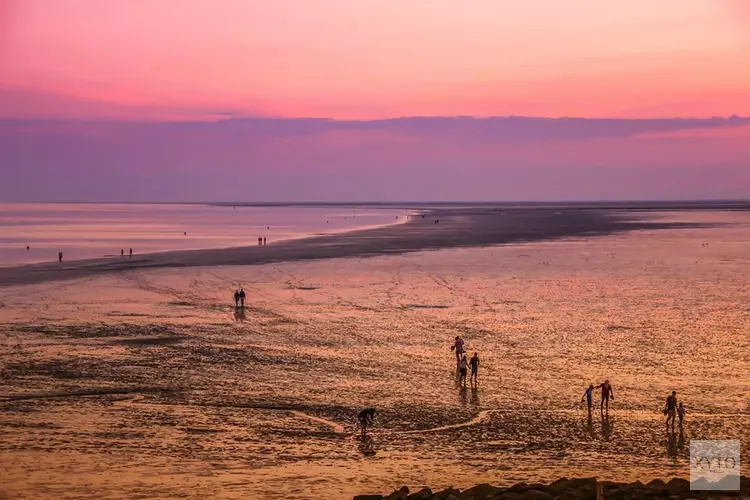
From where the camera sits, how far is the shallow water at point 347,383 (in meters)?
23.5

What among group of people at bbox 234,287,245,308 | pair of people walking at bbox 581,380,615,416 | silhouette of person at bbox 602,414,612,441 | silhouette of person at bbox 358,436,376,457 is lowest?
silhouette of person at bbox 358,436,376,457

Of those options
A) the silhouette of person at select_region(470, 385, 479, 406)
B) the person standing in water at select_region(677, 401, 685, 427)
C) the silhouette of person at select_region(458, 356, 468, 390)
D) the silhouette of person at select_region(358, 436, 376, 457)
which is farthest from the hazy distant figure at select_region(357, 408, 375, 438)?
the person standing in water at select_region(677, 401, 685, 427)

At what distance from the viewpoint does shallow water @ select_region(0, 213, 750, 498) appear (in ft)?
77.3

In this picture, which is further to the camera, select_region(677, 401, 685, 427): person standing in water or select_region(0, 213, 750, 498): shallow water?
select_region(677, 401, 685, 427): person standing in water

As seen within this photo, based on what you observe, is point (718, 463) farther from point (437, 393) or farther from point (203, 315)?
point (203, 315)

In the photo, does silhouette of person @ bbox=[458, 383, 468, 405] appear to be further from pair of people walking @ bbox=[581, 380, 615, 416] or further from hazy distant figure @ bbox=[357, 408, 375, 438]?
hazy distant figure @ bbox=[357, 408, 375, 438]

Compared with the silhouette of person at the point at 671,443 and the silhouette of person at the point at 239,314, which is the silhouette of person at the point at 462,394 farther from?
the silhouette of person at the point at 239,314

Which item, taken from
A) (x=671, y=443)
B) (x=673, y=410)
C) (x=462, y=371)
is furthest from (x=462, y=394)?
(x=671, y=443)

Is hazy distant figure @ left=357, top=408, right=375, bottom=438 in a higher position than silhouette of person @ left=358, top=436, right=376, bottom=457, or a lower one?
higher

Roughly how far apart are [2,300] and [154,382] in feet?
89.3

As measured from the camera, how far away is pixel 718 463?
2350cm

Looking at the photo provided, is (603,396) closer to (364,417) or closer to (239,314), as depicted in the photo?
(364,417)

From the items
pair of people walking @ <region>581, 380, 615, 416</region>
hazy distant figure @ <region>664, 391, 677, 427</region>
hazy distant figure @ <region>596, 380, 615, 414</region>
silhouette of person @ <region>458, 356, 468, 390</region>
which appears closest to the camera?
hazy distant figure @ <region>664, 391, 677, 427</region>

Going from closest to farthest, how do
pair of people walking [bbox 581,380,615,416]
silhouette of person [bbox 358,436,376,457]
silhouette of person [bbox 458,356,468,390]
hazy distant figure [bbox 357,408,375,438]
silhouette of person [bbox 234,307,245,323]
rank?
silhouette of person [bbox 358,436,376,457]
hazy distant figure [bbox 357,408,375,438]
pair of people walking [bbox 581,380,615,416]
silhouette of person [bbox 458,356,468,390]
silhouette of person [bbox 234,307,245,323]
